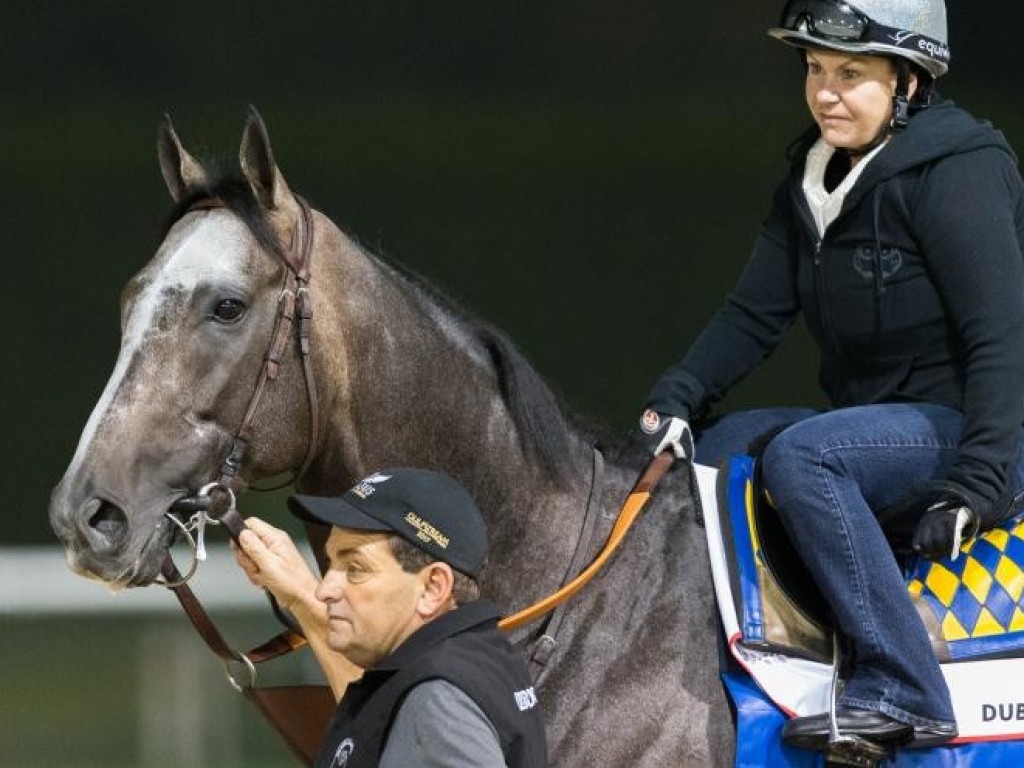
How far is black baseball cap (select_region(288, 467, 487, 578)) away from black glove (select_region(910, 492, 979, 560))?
0.99 m

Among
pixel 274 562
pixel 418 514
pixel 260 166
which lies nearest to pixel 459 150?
pixel 260 166

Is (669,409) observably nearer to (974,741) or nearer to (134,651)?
(974,741)

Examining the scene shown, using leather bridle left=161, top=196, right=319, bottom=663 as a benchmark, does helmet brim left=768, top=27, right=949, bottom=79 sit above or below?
above

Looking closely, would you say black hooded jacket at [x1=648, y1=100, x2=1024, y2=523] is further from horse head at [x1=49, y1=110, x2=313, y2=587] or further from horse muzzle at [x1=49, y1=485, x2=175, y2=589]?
horse muzzle at [x1=49, y1=485, x2=175, y2=589]

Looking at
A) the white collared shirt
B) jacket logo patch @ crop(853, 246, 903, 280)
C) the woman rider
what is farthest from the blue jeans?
the white collared shirt

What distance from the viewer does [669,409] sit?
361 cm

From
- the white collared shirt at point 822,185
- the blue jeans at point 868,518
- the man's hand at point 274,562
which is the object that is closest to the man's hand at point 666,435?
the blue jeans at point 868,518

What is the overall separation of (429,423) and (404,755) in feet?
3.84

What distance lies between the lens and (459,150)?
848cm

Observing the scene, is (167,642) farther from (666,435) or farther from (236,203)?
(236,203)

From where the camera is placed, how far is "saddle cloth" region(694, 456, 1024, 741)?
3.22 m

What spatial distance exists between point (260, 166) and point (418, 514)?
1034 mm

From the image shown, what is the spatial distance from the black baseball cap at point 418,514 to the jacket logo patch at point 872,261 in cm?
115

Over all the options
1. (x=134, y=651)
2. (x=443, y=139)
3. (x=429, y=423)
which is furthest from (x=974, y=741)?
(x=443, y=139)
